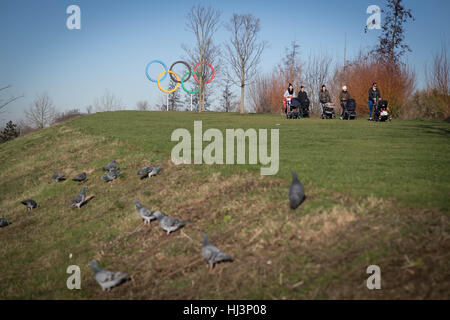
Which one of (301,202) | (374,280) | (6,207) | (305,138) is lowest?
(6,207)

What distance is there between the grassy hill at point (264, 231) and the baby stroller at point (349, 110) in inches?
422

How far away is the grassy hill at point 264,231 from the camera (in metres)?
4.61

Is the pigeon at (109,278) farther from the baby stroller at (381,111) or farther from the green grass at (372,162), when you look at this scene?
the baby stroller at (381,111)

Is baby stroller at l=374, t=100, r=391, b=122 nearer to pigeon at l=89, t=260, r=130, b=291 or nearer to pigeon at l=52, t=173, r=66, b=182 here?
pigeon at l=52, t=173, r=66, b=182

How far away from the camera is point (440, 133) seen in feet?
47.0

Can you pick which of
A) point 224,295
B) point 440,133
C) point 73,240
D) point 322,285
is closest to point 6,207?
point 73,240

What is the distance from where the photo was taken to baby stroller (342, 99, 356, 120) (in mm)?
22625

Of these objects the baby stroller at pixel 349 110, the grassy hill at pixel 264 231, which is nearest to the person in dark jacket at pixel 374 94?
the baby stroller at pixel 349 110

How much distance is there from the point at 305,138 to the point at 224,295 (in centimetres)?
975

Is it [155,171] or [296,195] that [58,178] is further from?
[296,195]

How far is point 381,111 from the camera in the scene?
68.4ft

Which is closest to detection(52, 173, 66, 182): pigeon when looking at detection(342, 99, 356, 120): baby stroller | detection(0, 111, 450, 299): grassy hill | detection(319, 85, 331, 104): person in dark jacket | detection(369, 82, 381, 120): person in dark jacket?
detection(0, 111, 450, 299): grassy hill

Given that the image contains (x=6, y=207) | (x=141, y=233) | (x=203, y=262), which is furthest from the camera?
(x=6, y=207)
